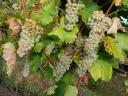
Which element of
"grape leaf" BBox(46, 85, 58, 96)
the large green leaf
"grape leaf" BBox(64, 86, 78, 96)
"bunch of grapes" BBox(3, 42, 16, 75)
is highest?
the large green leaf

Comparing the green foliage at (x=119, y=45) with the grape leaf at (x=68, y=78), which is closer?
the green foliage at (x=119, y=45)

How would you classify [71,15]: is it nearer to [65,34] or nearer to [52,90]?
[65,34]

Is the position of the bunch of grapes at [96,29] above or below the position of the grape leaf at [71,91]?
above

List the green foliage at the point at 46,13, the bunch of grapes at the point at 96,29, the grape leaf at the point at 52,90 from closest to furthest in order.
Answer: the bunch of grapes at the point at 96,29 → the green foliage at the point at 46,13 → the grape leaf at the point at 52,90

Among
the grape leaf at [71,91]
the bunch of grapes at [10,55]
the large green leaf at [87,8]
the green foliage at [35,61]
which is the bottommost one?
the grape leaf at [71,91]

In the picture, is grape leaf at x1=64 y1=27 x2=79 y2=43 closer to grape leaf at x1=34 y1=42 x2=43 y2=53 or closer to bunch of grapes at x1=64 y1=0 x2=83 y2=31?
bunch of grapes at x1=64 y1=0 x2=83 y2=31

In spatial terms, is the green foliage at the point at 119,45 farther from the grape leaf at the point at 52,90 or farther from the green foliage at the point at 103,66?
the grape leaf at the point at 52,90

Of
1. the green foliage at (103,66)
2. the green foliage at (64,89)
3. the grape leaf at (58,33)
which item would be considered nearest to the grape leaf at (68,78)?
the green foliage at (64,89)

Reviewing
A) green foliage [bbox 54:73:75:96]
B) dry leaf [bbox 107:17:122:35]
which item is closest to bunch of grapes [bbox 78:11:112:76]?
dry leaf [bbox 107:17:122:35]
